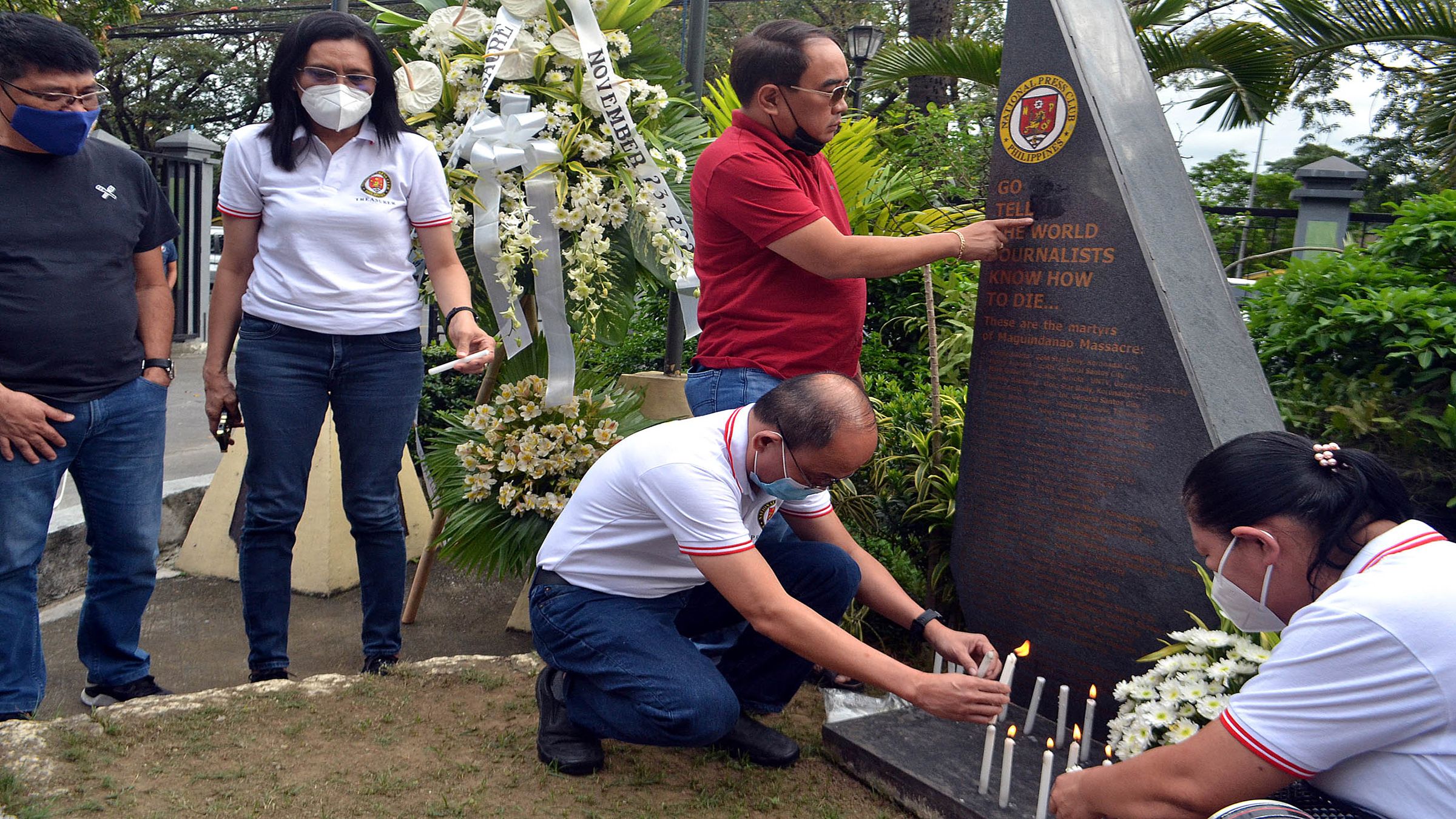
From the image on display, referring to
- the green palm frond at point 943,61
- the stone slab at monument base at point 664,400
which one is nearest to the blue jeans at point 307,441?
the stone slab at monument base at point 664,400

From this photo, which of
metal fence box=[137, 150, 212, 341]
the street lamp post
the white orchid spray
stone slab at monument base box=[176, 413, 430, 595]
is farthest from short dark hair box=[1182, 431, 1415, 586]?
the street lamp post

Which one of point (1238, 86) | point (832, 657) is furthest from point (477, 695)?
point (1238, 86)

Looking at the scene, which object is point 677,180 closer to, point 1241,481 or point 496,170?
point 496,170

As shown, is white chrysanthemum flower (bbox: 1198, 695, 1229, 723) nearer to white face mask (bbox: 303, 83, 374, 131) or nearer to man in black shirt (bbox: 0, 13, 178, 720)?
white face mask (bbox: 303, 83, 374, 131)

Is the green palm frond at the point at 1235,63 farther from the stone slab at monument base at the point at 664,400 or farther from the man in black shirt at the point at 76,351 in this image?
the man in black shirt at the point at 76,351

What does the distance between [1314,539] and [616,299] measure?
8.33 ft

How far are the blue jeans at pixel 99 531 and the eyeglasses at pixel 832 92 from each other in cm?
187

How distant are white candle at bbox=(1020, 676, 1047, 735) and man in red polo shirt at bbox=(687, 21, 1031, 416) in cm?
97

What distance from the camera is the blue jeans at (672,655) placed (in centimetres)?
250

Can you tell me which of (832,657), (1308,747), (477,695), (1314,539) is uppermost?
(1314,539)

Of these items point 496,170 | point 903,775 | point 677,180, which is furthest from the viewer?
point 677,180

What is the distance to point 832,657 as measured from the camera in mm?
2211

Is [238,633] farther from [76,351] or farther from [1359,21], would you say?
[1359,21]

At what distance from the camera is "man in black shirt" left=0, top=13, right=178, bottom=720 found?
2.60m
